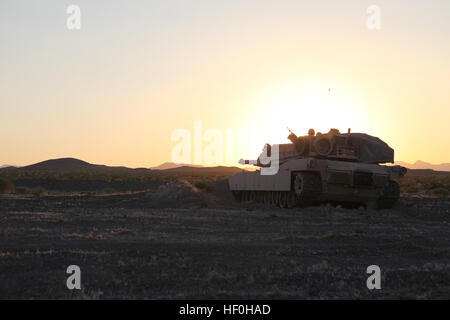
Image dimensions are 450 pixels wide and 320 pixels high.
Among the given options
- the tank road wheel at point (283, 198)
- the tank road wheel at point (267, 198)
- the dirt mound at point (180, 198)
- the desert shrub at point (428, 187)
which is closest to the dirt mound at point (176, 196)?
the dirt mound at point (180, 198)

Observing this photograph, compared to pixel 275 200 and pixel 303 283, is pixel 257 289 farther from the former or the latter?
pixel 275 200

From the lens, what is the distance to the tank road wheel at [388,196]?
30.3 metres

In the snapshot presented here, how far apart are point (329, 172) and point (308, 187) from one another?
1.34m

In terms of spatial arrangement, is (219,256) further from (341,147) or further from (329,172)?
(341,147)

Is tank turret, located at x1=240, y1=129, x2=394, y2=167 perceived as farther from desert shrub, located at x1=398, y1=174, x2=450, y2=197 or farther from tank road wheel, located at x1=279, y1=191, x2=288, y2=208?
desert shrub, located at x1=398, y1=174, x2=450, y2=197

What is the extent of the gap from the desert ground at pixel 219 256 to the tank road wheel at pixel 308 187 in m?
4.33

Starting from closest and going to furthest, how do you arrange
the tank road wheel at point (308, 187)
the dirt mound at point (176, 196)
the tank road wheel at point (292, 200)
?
1. the tank road wheel at point (308, 187)
2. the tank road wheel at point (292, 200)
3. the dirt mound at point (176, 196)

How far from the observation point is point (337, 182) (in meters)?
28.6

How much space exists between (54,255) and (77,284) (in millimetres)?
3469

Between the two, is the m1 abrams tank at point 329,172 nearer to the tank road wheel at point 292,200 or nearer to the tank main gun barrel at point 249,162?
the tank road wheel at point 292,200

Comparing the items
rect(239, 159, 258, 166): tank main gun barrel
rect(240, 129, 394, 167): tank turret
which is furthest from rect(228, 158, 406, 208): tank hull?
rect(239, 159, 258, 166): tank main gun barrel

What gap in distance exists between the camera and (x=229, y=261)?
41.7ft
